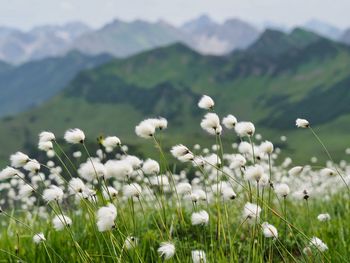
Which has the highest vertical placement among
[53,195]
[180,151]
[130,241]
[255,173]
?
[180,151]

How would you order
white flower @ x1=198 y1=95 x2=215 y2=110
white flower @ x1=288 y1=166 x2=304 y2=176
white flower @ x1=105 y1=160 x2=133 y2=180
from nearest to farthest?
white flower @ x1=288 y1=166 x2=304 y2=176, white flower @ x1=105 y1=160 x2=133 y2=180, white flower @ x1=198 y1=95 x2=215 y2=110

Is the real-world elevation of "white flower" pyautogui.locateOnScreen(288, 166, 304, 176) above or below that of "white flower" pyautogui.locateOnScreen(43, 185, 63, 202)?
below

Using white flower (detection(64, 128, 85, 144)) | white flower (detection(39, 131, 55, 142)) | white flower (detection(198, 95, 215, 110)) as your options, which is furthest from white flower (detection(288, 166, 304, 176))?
white flower (detection(39, 131, 55, 142))

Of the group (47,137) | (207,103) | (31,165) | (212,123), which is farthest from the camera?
(207,103)

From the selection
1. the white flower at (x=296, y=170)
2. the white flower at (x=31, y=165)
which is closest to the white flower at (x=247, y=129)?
the white flower at (x=296, y=170)

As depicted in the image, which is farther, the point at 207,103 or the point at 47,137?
the point at 207,103

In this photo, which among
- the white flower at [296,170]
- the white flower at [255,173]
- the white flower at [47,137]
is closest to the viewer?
the white flower at [255,173]

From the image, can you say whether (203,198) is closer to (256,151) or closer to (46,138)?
(256,151)

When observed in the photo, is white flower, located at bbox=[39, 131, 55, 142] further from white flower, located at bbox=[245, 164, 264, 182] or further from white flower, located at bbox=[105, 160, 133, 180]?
white flower, located at bbox=[245, 164, 264, 182]

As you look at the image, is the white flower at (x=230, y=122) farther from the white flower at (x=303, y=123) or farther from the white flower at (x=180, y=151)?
the white flower at (x=180, y=151)

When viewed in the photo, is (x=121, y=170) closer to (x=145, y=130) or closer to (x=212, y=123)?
(x=145, y=130)

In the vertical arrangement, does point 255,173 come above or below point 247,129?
below

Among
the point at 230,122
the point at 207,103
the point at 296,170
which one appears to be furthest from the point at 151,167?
the point at 296,170

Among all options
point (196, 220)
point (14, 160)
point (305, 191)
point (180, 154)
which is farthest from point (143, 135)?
point (305, 191)
